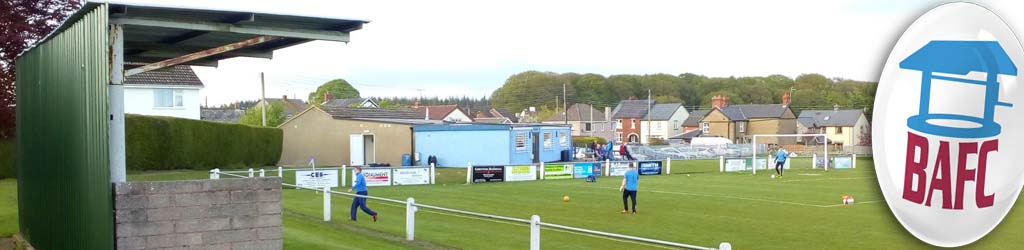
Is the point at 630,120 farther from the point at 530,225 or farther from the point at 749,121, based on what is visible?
the point at 530,225

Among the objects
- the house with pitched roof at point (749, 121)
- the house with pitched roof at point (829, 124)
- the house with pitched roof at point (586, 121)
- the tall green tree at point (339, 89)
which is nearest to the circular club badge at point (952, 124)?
the house with pitched roof at point (829, 124)

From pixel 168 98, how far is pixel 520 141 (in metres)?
21.4

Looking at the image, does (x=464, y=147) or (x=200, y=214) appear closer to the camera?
(x=200, y=214)

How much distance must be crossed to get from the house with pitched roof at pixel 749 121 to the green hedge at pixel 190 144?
205 ft

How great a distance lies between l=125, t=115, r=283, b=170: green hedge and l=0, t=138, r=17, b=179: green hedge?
391 cm

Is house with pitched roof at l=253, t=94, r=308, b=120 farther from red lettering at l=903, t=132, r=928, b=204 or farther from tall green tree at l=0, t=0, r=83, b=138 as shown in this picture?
red lettering at l=903, t=132, r=928, b=204

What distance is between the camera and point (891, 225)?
11.0 ft

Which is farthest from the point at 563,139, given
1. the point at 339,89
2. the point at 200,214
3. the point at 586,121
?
the point at 339,89

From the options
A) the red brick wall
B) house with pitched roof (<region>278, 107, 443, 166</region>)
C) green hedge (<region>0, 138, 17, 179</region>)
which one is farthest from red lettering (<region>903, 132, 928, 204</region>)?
the red brick wall

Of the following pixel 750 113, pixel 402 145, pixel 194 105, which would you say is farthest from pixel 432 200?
pixel 750 113

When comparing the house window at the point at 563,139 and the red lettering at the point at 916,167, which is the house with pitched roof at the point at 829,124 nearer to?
the house window at the point at 563,139

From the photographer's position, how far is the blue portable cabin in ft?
149

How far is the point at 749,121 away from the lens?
97.4 metres

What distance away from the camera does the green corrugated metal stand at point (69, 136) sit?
895 cm
